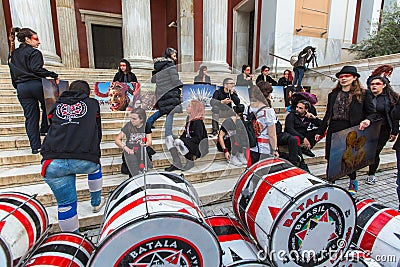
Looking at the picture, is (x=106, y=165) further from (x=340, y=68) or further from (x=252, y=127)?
(x=340, y=68)

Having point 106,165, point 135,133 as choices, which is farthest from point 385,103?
point 106,165

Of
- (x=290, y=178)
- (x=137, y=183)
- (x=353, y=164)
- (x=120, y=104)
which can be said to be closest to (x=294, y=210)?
(x=290, y=178)

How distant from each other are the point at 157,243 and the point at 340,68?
8994 millimetres

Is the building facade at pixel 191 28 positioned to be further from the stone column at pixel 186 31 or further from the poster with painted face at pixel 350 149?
the poster with painted face at pixel 350 149

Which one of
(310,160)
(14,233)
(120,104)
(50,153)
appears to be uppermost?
(120,104)

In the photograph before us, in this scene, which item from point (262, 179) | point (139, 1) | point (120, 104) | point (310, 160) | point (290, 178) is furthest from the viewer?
point (139, 1)

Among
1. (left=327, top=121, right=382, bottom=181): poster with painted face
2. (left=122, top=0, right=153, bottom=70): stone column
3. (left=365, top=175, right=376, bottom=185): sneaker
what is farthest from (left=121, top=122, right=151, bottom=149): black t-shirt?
(left=122, top=0, right=153, bottom=70): stone column

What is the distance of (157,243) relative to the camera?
3.49 feet

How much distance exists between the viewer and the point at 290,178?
1.56 meters

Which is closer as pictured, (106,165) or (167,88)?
(167,88)

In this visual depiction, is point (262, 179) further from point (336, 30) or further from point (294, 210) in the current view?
point (336, 30)

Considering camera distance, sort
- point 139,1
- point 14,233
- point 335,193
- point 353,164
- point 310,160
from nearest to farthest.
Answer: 1. point 14,233
2. point 335,193
3. point 353,164
4. point 310,160
5. point 139,1

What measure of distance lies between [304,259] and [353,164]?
7.10 ft

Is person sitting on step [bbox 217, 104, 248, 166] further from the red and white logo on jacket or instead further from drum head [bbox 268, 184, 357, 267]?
the red and white logo on jacket
